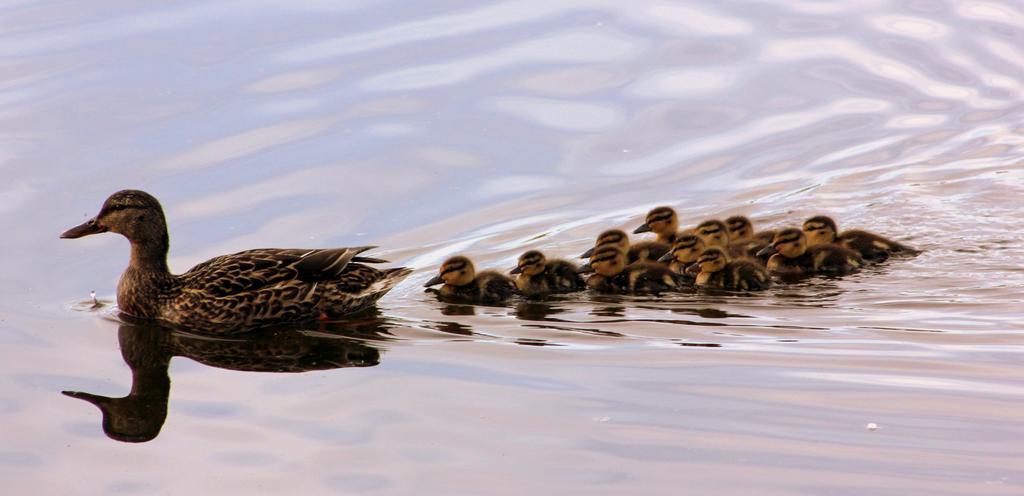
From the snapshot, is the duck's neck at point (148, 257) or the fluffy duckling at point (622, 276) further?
the fluffy duckling at point (622, 276)

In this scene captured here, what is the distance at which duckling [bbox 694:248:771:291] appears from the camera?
6309 millimetres

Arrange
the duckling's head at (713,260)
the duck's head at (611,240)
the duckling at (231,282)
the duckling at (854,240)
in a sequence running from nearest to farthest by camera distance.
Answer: the duckling at (231,282) → the duckling's head at (713,260) → the duck's head at (611,240) → the duckling at (854,240)

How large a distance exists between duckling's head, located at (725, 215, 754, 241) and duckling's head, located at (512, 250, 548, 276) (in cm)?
108

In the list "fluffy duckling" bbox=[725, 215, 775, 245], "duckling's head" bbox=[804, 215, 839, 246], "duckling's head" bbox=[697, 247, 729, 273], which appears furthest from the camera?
"fluffy duckling" bbox=[725, 215, 775, 245]

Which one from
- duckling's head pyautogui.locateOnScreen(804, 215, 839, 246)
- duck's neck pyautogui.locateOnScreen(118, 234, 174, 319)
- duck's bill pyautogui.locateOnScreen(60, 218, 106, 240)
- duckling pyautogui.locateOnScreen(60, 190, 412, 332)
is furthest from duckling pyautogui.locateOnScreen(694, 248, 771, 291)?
duck's bill pyautogui.locateOnScreen(60, 218, 106, 240)

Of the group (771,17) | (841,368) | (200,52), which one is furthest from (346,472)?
(771,17)

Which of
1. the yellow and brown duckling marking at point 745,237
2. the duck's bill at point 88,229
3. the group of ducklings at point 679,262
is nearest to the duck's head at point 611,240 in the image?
the group of ducklings at point 679,262

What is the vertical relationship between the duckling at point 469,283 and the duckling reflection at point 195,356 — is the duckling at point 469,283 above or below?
above

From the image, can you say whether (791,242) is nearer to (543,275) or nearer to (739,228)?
(739,228)

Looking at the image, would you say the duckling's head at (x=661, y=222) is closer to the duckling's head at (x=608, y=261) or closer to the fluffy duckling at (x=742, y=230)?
the fluffy duckling at (x=742, y=230)

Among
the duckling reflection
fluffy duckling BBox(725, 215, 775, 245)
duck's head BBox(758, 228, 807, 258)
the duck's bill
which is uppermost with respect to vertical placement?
the duck's bill

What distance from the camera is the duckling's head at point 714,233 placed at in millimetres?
6738

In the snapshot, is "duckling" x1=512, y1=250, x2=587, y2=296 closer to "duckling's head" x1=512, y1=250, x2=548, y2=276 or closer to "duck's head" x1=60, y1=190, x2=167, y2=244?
"duckling's head" x1=512, y1=250, x2=548, y2=276

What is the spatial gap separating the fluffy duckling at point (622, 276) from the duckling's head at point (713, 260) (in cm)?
14
